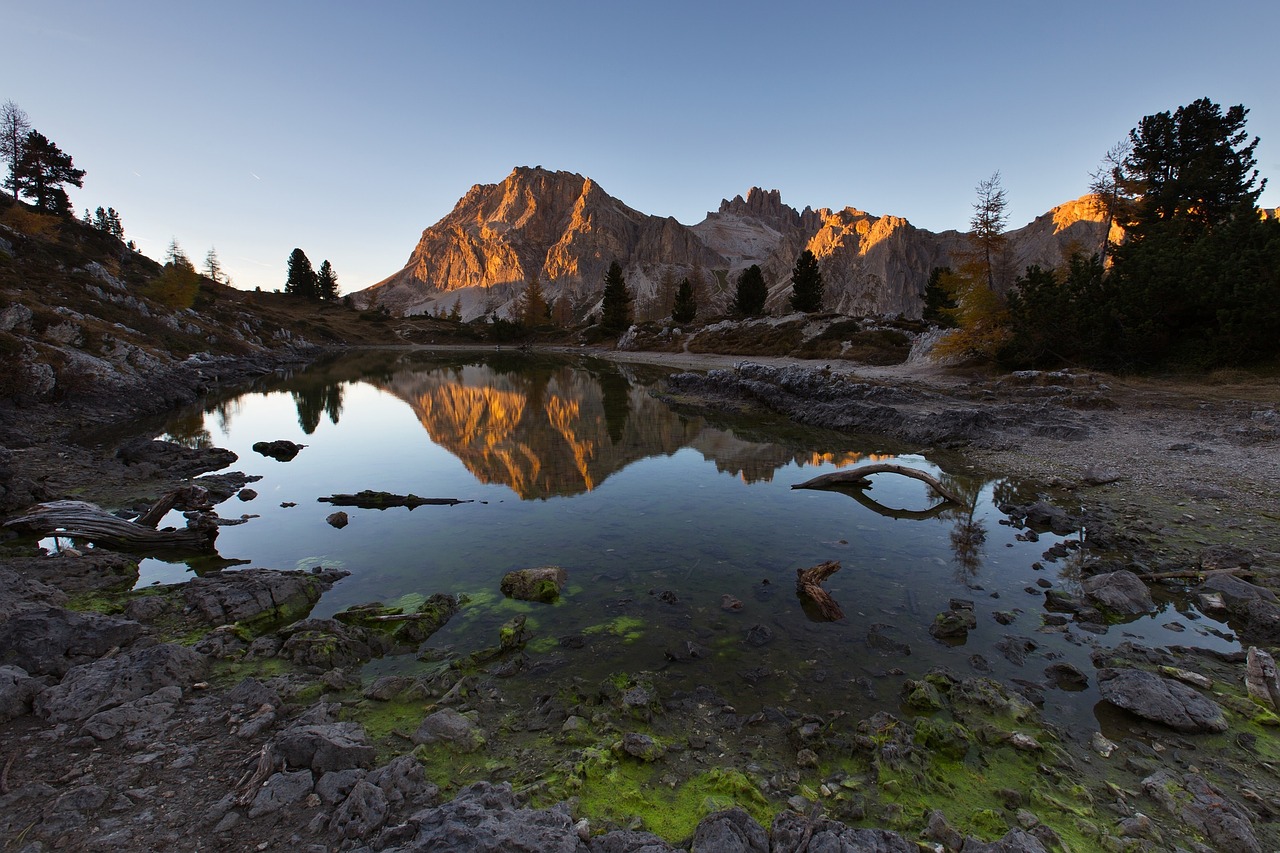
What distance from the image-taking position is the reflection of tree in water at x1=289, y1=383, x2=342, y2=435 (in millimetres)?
32156

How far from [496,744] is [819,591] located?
251 inches

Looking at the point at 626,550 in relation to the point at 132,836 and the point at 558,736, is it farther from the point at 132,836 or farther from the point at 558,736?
the point at 132,836

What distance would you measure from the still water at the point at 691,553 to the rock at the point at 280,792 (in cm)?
289

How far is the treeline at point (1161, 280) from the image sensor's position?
92.0 ft

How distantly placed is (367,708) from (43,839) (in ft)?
9.59

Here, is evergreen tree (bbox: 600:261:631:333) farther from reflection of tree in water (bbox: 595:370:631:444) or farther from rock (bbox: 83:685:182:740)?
rock (bbox: 83:685:182:740)

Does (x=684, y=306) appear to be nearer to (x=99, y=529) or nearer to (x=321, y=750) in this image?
(x=99, y=529)

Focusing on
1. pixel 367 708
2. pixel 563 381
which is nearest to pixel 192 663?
pixel 367 708

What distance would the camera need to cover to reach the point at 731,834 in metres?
4.57

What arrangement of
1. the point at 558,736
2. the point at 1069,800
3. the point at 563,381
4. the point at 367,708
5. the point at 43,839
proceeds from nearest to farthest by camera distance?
the point at 43,839 < the point at 1069,800 < the point at 558,736 < the point at 367,708 < the point at 563,381

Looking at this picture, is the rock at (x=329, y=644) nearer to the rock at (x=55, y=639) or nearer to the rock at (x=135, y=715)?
the rock at (x=135, y=715)

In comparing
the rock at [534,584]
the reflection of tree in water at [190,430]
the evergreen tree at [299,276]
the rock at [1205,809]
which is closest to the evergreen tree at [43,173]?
the evergreen tree at [299,276]

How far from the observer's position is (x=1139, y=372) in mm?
32188

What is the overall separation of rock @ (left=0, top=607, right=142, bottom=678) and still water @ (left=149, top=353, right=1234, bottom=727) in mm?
2838
